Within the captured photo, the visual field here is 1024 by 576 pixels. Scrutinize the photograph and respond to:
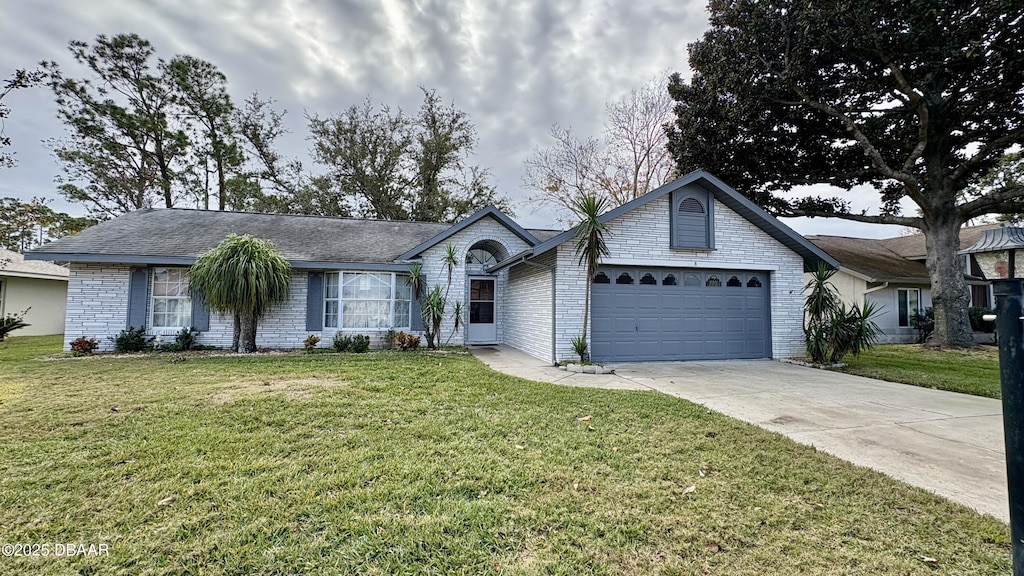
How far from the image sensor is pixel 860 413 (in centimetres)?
519

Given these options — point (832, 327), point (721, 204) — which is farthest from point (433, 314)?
point (832, 327)

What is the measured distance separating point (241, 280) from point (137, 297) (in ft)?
11.1

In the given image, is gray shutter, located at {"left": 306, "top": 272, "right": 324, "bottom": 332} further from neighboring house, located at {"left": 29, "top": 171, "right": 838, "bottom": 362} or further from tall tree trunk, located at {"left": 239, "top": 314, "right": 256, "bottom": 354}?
tall tree trunk, located at {"left": 239, "top": 314, "right": 256, "bottom": 354}

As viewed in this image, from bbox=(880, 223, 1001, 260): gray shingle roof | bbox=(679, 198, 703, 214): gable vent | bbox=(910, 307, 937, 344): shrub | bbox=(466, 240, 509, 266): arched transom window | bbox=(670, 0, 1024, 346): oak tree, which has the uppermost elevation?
bbox=(670, 0, 1024, 346): oak tree

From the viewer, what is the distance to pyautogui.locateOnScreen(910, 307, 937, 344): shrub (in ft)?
48.1

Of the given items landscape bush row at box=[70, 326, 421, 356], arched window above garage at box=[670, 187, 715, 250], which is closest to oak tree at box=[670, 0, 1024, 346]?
arched window above garage at box=[670, 187, 715, 250]

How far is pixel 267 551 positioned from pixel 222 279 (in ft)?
30.4

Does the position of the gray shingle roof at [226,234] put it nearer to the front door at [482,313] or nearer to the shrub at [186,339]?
the shrub at [186,339]

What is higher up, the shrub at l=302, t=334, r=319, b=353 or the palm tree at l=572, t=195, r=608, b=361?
the palm tree at l=572, t=195, r=608, b=361

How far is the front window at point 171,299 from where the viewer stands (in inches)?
417

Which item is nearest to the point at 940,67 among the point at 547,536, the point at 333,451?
the point at 547,536

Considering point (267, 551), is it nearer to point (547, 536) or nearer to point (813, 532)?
point (547, 536)

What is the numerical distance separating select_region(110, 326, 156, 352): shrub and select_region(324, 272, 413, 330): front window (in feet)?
14.0

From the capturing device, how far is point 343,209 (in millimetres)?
22859
